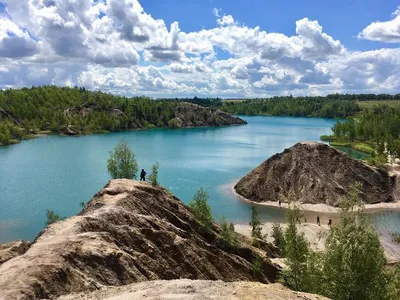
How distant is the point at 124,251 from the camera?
3153 centimetres

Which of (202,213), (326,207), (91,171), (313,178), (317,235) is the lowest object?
(326,207)

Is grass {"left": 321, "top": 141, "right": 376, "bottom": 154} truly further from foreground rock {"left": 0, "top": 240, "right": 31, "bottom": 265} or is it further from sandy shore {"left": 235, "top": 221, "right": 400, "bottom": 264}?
foreground rock {"left": 0, "top": 240, "right": 31, "bottom": 265}

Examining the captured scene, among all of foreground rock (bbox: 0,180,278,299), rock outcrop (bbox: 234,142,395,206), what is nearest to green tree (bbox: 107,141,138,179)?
rock outcrop (bbox: 234,142,395,206)

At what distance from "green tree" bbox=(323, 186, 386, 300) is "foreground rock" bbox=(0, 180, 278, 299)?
13.1 meters

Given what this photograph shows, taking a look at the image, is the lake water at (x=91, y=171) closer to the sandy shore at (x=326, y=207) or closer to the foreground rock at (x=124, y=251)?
the sandy shore at (x=326, y=207)

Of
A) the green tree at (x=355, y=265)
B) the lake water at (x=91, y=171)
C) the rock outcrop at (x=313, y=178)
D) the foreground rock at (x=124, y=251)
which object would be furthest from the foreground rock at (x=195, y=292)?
the rock outcrop at (x=313, y=178)

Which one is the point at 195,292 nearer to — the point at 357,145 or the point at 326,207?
the point at 326,207

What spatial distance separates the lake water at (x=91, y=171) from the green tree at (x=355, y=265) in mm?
44644

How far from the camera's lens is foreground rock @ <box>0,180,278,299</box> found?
25203 mm

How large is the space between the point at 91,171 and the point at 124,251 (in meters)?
78.5

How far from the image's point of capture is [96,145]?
163 meters

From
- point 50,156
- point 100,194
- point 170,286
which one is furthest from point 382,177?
point 50,156

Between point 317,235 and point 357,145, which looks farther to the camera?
point 357,145

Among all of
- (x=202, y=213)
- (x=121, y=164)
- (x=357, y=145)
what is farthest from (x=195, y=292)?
(x=357, y=145)
